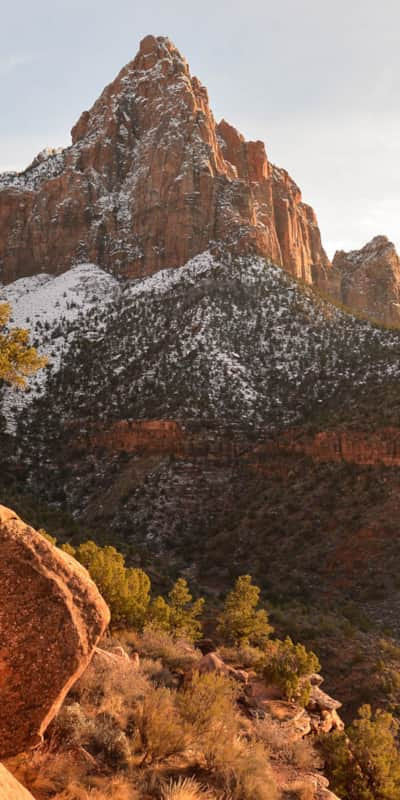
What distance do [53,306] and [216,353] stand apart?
128 ft

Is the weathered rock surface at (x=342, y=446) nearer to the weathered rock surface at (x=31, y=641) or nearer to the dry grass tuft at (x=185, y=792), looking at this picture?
the dry grass tuft at (x=185, y=792)

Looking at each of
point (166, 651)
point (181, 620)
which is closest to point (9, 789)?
point (166, 651)

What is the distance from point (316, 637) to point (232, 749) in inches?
533

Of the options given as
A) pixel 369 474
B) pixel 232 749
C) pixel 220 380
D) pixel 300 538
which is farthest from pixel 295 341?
pixel 232 749

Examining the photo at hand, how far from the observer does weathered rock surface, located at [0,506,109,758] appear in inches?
204

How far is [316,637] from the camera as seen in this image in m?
19.3

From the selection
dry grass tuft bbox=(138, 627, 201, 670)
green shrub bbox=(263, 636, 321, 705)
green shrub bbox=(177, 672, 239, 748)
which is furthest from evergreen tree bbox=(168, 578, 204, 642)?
green shrub bbox=(177, 672, 239, 748)

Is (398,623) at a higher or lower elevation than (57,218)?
lower

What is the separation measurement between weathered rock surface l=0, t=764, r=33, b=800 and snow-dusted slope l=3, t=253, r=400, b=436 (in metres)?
40.4

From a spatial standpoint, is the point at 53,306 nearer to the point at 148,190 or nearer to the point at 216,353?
the point at 148,190

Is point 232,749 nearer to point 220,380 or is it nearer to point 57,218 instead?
point 220,380

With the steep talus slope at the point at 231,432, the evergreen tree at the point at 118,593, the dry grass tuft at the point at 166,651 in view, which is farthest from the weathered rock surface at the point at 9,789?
the steep talus slope at the point at 231,432

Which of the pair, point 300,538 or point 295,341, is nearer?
point 300,538

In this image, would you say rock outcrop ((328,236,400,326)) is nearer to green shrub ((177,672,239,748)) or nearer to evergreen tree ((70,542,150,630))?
evergreen tree ((70,542,150,630))
